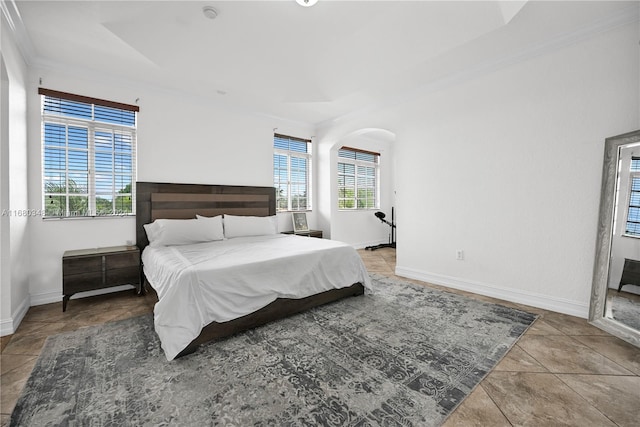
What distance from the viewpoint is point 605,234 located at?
251 centimetres

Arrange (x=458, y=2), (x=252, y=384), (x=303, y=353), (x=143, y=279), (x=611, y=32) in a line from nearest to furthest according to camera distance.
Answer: (x=252, y=384) < (x=303, y=353) < (x=458, y=2) < (x=611, y=32) < (x=143, y=279)

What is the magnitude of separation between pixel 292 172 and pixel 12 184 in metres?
3.84

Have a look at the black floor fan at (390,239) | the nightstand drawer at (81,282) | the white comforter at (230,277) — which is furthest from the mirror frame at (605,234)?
the nightstand drawer at (81,282)

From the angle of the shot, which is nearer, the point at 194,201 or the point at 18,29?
the point at 18,29

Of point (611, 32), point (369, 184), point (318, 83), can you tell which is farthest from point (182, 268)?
point (369, 184)

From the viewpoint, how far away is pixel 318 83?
3783 mm

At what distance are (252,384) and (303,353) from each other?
1.52ft

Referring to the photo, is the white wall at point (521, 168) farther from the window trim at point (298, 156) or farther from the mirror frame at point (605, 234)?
the window trim at point (298, 156)

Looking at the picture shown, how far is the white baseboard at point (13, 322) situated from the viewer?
2.37 m

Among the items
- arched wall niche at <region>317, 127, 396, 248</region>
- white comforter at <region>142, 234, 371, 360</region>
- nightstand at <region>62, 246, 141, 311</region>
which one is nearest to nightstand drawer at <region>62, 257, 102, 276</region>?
nightstand at <region>62, 246, 141, 311</region>

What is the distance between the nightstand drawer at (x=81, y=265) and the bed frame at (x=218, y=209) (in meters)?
0.57

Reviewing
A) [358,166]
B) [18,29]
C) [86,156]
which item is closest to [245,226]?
[86,156]

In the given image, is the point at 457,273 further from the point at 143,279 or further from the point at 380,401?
the point at 143,279

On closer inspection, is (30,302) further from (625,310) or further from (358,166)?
(358,166)
